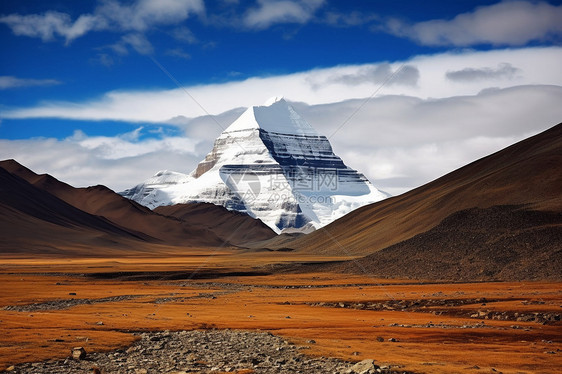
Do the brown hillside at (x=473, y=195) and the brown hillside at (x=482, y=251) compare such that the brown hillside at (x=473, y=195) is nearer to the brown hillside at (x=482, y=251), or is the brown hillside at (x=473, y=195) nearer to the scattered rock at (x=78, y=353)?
the brown hillside at (x=482, y=251)

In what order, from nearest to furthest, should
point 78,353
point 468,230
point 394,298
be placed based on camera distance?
point 78,353
point 394,298
point 468,230

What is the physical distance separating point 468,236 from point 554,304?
47.2 metres

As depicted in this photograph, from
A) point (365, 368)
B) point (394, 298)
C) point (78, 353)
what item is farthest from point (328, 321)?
point (365, 368)

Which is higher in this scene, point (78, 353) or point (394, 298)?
point (394, 298)

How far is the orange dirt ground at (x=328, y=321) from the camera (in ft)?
87.5

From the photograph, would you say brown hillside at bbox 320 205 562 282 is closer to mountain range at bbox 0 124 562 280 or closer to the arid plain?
mountain range at bbox 0 124 562 280

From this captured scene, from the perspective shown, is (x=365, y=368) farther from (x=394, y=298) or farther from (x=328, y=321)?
(x=394, y=298)

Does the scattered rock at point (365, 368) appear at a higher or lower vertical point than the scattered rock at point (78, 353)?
higher

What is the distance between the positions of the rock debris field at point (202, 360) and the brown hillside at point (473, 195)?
267 ft

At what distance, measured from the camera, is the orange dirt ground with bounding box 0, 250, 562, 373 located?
26.7 meters

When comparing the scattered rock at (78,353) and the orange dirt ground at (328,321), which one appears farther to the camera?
the orange dirt ground at (328,321)

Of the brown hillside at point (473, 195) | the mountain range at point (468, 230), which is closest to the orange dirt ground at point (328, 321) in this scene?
the mountain range at point (468, 230)

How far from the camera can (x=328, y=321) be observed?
138 feet

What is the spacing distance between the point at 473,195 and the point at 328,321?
343 ft
